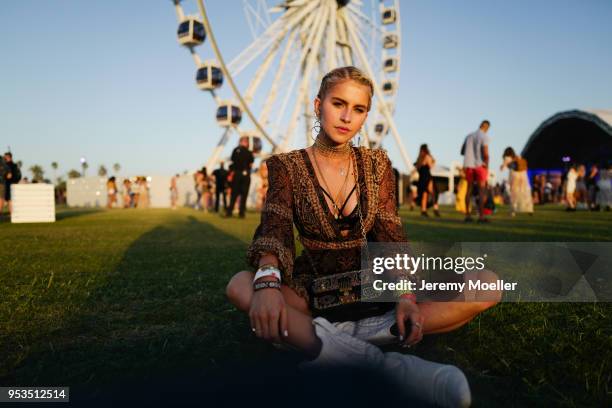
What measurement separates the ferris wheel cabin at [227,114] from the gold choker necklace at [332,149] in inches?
776

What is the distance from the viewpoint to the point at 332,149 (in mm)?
1828

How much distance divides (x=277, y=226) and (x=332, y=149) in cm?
38

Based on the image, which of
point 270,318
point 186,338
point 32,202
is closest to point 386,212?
point 270,318

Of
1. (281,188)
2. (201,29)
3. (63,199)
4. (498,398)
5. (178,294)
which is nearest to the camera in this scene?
(498,398)

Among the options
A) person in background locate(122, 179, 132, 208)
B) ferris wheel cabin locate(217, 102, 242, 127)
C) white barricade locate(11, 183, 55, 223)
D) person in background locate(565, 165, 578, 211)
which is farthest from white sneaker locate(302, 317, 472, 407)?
person in background locate(122, 179, 132, 208)

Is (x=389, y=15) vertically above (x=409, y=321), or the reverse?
(x=389, y=15)

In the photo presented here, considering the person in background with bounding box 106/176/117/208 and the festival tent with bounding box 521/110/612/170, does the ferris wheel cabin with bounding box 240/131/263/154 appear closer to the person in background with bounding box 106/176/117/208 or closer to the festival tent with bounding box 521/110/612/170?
the person in background with bounding box 106/176/117/208

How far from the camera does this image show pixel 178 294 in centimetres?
284

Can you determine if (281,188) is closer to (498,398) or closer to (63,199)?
(498,398)

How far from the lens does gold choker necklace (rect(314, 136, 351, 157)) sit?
71.9 inches

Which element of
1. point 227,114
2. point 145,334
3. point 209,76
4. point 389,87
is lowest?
point 145,334

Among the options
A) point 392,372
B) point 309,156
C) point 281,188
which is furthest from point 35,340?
point 392,372

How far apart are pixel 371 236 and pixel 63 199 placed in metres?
48.6

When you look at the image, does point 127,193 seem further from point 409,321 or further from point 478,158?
point 409,321
